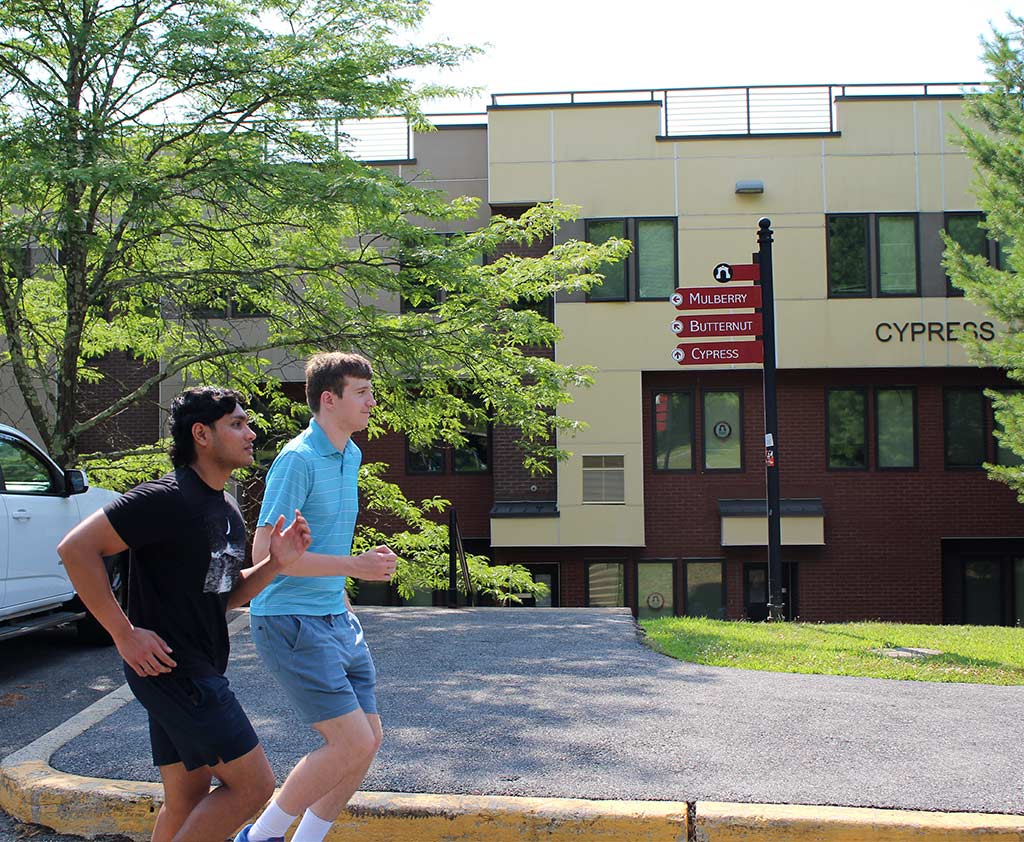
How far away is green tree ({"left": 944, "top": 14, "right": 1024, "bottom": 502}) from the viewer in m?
14.9

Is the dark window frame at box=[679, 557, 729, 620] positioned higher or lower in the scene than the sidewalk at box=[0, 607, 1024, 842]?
lower

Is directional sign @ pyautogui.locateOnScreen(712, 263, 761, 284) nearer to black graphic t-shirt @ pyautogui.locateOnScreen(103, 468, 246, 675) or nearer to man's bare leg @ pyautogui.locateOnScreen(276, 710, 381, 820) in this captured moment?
man's bare leg @ pyautogui.locateOnScreen(276, 710, 381, 820)

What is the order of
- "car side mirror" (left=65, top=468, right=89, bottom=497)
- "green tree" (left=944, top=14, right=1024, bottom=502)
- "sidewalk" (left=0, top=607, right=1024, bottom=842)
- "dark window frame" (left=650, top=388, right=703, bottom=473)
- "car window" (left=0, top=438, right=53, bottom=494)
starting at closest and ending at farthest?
"sidewalk" (left=0, top=607, right=1024, bottom=842) → "car window" (left=0, top=438, right=53, bottom=494) → "car side mirror" (left=65, top=468, right=89, bottom=497) → "green tree" (left=944, top=14, right=1024, bottom=502) → "dark window frame" (left=650, top=388, right=703, bottom=473)

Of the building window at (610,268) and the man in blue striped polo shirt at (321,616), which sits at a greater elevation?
the building window at (610,268)

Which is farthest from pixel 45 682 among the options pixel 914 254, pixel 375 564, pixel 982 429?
pixel 982 429

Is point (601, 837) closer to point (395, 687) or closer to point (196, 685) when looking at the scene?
point (196, 685)

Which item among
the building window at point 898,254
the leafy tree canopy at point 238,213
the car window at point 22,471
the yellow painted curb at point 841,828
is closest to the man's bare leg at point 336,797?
the yellow painted curb at point 841,828

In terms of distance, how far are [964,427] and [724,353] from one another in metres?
9.60

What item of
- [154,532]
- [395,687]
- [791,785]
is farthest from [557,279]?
[154,532]

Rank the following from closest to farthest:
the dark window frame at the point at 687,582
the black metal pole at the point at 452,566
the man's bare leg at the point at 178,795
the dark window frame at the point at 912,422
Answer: the man's bare leg at the point at 178,795 < the black metal pole at the point at 452,566 < the dark window frame at the point at 687,582 < the dark window frame at the point at 912,422

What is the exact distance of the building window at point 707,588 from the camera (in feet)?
67.5

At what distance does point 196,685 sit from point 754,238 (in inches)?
718

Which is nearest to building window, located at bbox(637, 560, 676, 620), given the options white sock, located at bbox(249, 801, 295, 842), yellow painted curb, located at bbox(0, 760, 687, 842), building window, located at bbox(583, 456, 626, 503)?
building window, located at bbox(583, 456, 626, 503)

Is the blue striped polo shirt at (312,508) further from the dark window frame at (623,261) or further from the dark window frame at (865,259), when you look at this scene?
the dark window frame at (865,259)
